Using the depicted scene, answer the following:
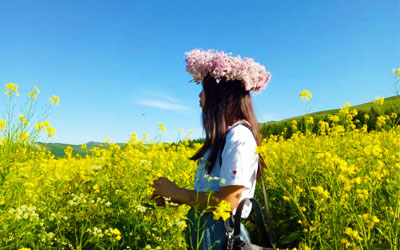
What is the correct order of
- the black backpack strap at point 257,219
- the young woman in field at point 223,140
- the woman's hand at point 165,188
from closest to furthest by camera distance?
the black backpack strap at point 257,219
the young woman in field at point 223,140
the woman's hand at point 165,188

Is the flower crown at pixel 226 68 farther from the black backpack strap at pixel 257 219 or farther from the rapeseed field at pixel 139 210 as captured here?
the black backpack strap at pixel 257 219

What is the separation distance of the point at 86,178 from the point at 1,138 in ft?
5.03

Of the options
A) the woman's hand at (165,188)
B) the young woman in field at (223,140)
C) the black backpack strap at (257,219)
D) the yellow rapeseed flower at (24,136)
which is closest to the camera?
the black backpack strap at (257,219)

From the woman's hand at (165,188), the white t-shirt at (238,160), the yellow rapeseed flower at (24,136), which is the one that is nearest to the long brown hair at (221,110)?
the white t-shirt at (238,160)

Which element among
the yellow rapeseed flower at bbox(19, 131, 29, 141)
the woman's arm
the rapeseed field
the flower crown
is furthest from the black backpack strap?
the yellow rapeseed flower at bbox(19, 131, 29, 141)

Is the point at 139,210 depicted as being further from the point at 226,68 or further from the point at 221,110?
the point at 226,68

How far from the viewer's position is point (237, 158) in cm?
152

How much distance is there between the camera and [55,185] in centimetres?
270

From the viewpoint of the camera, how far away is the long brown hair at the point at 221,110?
1.71 m

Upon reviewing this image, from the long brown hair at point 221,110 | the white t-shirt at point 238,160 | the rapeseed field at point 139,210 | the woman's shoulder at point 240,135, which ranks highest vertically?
the long brown hair at point 221,110

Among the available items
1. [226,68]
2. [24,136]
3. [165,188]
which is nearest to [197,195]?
[165,188]

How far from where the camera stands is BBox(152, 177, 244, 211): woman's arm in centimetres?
152

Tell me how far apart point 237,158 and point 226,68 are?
527mm

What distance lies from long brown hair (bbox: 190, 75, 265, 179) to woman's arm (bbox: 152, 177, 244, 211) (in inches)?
7.8
